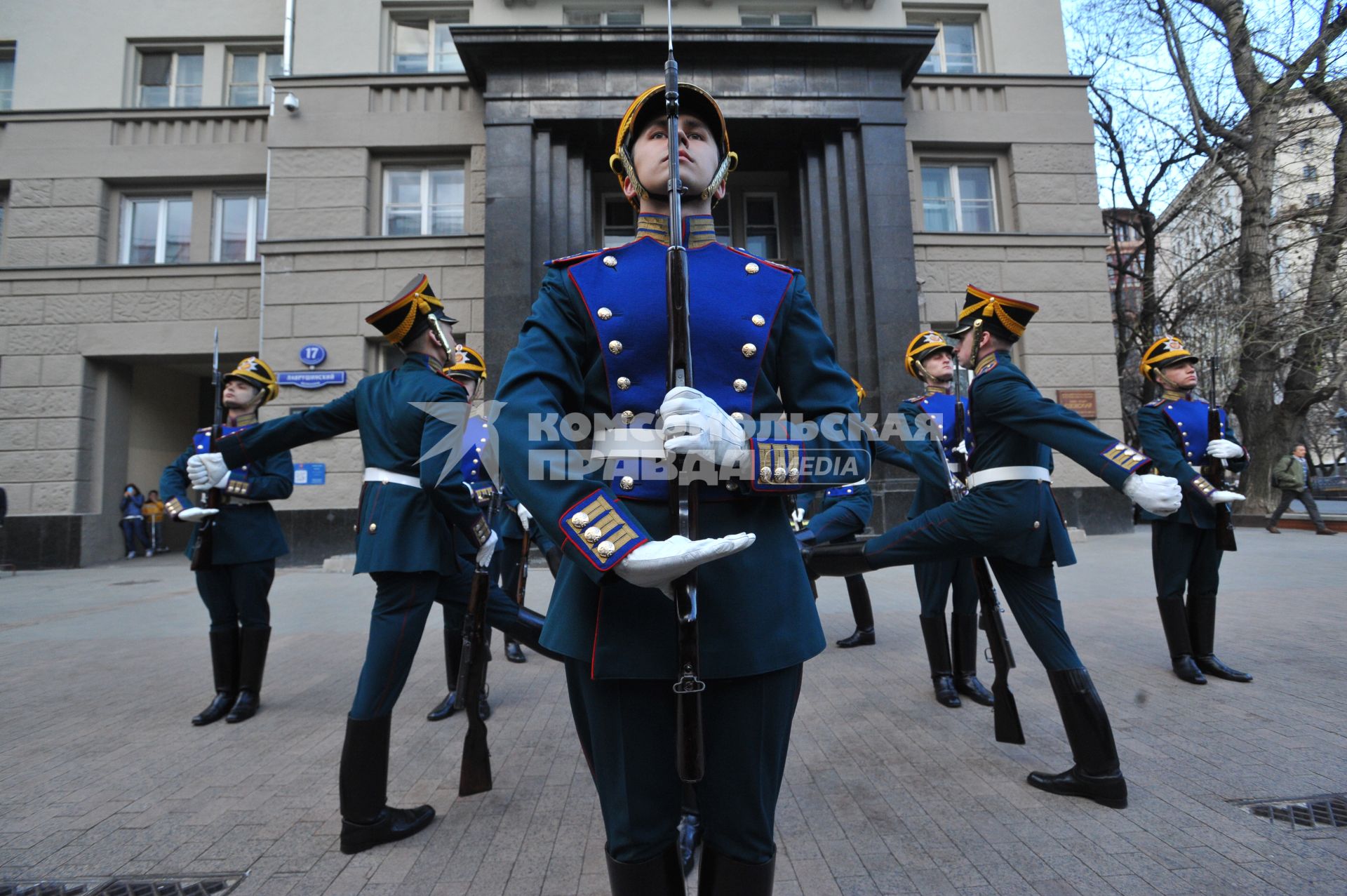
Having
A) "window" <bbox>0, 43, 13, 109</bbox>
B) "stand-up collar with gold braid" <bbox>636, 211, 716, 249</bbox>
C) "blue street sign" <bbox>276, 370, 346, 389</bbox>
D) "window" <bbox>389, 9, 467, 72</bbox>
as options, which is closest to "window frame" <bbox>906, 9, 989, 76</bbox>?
"window" <bbox>389, 9, 467, 72</bbox>

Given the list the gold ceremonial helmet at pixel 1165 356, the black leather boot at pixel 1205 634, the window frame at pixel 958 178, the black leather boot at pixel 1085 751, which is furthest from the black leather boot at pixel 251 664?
the window frame at pixel 958 178

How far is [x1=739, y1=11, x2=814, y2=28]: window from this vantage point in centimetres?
1395

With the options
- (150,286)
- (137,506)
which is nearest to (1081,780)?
(150,286)

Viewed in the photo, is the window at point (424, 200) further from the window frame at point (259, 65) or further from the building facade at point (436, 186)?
the window frame at point (259, 65)

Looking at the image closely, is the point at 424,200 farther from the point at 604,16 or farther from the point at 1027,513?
the point at 1027,513

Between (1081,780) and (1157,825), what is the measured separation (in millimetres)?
304

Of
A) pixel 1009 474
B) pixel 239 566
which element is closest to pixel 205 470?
pixel 239 566

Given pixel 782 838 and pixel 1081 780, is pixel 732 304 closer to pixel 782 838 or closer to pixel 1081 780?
pixel 782 838

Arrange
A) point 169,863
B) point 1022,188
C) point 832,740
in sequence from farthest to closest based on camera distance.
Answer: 1. point 1022,188
2. point 832,740
3. point 169,863

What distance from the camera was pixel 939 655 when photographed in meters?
4.60

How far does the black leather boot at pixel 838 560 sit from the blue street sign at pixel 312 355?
429 inches

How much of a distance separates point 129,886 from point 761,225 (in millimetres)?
13761

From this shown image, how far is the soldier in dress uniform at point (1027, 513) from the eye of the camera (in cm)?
301

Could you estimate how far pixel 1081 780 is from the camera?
9.96 feet
